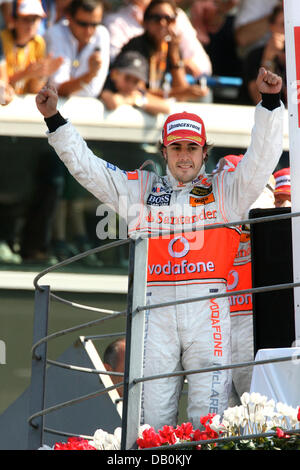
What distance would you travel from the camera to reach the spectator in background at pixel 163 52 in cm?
854

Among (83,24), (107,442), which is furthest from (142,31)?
(107,442)

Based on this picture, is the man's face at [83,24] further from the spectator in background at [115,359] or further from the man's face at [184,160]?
the man's face at [184,160]

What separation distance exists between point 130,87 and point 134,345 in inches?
200

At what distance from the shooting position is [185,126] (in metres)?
4.60

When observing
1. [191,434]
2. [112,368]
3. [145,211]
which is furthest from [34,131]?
[191,434]

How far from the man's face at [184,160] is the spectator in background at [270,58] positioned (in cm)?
432

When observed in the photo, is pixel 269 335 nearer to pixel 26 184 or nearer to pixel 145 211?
pixel 145 211

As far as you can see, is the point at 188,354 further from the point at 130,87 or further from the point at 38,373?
the point at 130,87

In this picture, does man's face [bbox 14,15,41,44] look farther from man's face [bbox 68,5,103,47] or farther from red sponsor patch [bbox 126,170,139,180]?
red sponsor patch [bbox 126,170,139,180]

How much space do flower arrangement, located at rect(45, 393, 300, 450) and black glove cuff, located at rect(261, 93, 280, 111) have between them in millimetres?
1224

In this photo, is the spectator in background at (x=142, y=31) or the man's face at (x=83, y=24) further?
Answer: the spectator in background at (x=142, y=31)

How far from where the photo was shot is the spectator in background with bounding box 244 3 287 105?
28.9 ft

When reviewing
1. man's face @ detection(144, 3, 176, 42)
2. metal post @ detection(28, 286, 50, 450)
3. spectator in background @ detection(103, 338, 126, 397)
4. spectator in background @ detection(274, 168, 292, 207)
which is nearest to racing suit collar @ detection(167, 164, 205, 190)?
metal post @ detection(28, 286, 50, 450)

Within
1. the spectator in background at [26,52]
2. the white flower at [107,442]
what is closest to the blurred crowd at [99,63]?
the spectator in background at [26,52]
